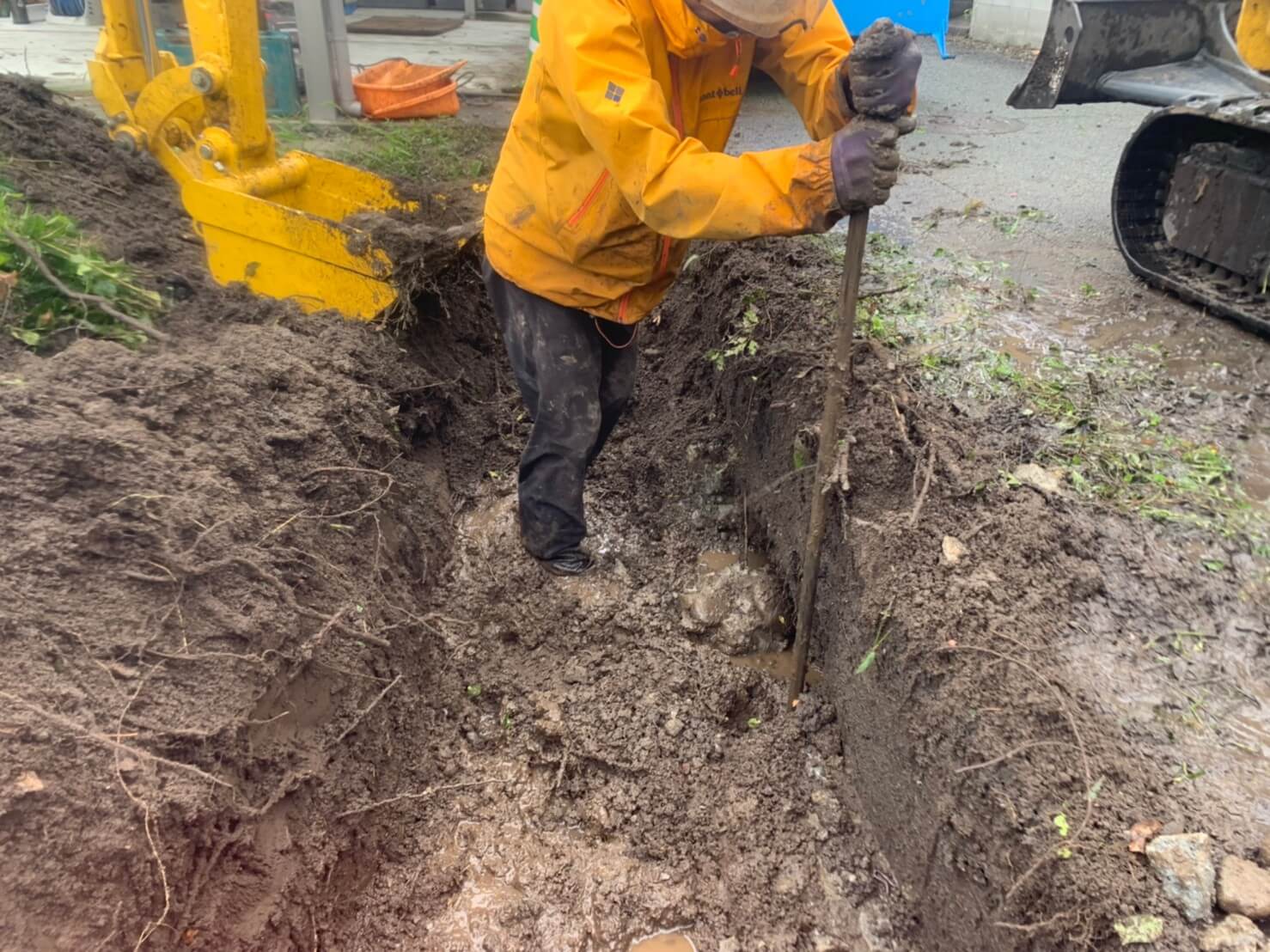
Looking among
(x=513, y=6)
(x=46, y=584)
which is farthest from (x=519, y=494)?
(x=513, y=6)

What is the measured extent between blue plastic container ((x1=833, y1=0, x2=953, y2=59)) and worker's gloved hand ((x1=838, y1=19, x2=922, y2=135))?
6093mm

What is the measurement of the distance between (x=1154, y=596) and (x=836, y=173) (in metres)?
1.41

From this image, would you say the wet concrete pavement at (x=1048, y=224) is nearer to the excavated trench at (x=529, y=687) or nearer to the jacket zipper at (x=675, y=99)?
the excavated trench at (x=529, y=687)

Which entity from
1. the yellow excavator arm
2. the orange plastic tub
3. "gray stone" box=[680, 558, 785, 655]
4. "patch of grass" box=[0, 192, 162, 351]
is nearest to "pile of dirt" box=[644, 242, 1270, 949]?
"gray stone" box=[680, 558, 785, 655]

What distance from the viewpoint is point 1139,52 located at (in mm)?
4461

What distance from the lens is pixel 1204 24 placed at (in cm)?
442

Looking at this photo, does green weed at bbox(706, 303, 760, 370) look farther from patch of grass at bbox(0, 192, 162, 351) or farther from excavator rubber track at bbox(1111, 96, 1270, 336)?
patch of grass at bbox(0, 192, 162, 351)

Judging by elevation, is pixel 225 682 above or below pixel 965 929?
above

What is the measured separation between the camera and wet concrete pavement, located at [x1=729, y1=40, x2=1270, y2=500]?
11.9 feet

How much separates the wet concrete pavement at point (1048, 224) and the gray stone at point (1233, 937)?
160cm

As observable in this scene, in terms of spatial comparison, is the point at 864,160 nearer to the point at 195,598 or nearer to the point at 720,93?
the point at 720,93

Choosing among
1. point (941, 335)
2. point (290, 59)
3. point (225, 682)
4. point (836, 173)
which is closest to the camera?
point (836, 173)

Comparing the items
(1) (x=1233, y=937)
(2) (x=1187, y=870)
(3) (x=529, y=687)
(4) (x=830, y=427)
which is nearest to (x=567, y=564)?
(3) (x=529, y=687)

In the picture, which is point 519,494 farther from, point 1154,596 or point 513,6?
point 513,6
